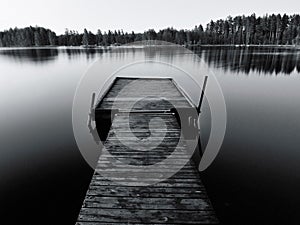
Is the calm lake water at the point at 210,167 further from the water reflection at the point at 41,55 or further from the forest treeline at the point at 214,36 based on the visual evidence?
the forest treeline at the point at 214,36

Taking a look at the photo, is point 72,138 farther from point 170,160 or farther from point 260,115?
point 260,115

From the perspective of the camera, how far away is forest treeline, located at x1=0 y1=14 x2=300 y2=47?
130750mm

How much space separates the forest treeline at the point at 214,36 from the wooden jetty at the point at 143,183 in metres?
139

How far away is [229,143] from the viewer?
10.3 meters

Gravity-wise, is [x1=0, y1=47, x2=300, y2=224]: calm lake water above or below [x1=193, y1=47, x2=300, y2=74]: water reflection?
below

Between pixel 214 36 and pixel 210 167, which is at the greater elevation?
pixel 214 36

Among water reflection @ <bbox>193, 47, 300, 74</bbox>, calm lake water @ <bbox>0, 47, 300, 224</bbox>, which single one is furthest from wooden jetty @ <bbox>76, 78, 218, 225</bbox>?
water reflection @ <bbox>193, 47, 300, 74</bbox>

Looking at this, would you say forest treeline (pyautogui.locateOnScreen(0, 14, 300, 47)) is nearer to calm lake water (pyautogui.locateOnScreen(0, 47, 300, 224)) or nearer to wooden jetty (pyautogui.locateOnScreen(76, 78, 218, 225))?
calm lake water (pyautogui.locateOnScreen(0, 47, 300, 224))

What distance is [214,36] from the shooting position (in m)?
149

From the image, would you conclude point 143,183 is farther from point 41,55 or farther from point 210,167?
point 41,55

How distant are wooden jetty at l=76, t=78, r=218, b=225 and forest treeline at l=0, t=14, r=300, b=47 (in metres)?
139

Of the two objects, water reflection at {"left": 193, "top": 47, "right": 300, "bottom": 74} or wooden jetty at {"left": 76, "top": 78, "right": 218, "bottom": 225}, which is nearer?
wooden jetty at {"left": 76, "top": 78, "right": 218, "bottom": 225}

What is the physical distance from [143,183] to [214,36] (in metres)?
163

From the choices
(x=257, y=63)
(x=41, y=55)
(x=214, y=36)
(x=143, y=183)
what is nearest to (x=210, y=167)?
(x=143, y=183)
